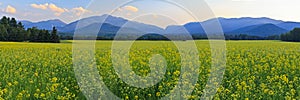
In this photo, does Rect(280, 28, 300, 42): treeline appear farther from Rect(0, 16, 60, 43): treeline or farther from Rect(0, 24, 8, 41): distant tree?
Rect(0, 24, 8, 41): distant tree

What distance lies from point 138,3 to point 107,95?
3.44 meters

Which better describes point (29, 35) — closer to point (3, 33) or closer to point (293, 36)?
point (3, 33)

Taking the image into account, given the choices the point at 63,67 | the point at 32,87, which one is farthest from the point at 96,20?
the point at 32,87

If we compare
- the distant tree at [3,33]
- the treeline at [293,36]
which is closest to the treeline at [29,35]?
the distant tree at [3,33]

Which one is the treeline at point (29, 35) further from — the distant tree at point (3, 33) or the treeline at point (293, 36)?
the treeline at point (293, 36)

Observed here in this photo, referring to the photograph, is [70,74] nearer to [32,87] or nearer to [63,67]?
[63,67]

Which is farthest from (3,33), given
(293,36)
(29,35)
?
(293,36)

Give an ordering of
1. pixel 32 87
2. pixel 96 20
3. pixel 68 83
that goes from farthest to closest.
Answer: pixel 96 20 < pixel 68 83 < pixel 32 87

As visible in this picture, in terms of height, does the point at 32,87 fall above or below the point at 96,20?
below

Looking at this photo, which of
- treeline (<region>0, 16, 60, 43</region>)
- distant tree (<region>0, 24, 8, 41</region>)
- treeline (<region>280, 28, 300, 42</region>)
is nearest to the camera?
treeline (<region>280, 28, 300, 42</region>)

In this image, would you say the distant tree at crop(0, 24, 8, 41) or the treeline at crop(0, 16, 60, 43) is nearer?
the treeline at crop(0, 16, 60, 43)

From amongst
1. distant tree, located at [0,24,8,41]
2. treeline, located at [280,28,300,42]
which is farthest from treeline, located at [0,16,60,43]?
treeline, located at [280,28,300,42]

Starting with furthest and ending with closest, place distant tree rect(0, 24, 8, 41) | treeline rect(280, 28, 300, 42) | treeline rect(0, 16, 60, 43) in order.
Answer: distant tree rect(0, 24, 8, 41), treeline rect(0, 16, 60, 43), treeline rect(280, 28, 300, 42)

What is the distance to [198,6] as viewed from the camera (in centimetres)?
901
